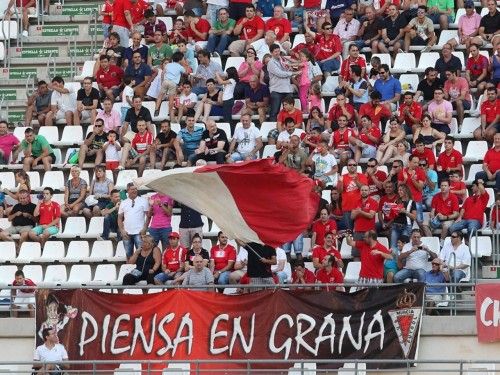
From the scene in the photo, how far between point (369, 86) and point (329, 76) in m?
1.02

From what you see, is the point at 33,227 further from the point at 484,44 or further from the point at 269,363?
the point at 484,44

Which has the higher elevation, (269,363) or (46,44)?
(46,44)

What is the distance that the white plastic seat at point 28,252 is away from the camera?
33438 millimetres

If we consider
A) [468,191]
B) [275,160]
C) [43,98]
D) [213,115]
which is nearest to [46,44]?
[43,98]

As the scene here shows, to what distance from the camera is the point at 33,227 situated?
34000 millimetres

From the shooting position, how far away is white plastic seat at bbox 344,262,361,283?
102 ft

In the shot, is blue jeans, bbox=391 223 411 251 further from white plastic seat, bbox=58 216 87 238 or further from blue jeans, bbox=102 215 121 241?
white plastic seat, bbox=58 216 87 238

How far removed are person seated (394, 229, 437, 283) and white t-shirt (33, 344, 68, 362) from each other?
5.11 meters

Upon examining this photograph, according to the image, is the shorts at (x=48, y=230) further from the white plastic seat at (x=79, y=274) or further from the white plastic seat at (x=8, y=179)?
the white plastic seat at (x=8, y=179)

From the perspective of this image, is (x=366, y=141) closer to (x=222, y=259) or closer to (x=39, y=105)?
(x=222, y=259)

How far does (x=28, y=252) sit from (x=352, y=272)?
18.5 feet

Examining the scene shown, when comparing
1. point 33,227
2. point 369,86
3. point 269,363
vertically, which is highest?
point 369,86

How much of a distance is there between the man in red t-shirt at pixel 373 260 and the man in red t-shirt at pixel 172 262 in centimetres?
284

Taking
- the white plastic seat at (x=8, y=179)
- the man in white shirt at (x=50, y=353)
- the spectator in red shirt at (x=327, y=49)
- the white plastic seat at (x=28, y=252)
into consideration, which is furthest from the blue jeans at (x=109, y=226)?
the spectator in red shirt at (x=327, y=49)
